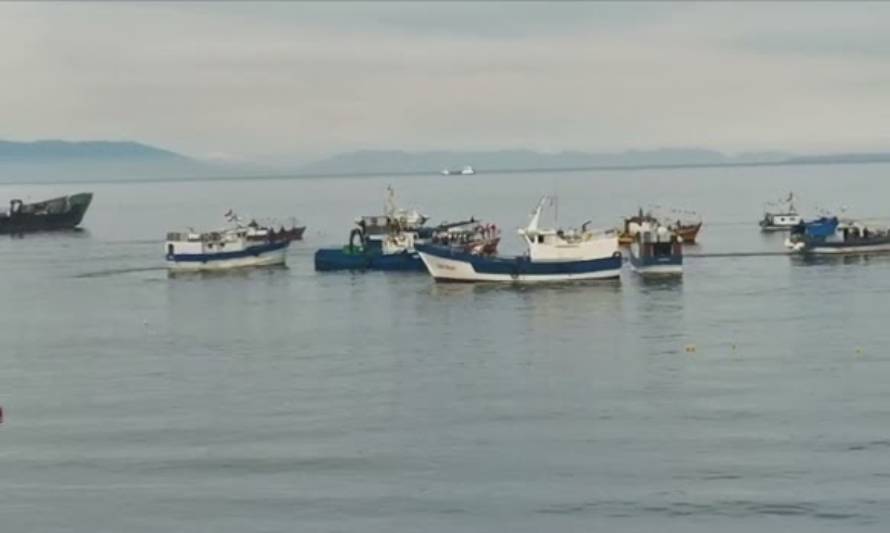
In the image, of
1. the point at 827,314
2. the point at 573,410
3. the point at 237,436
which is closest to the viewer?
the point at 237,436

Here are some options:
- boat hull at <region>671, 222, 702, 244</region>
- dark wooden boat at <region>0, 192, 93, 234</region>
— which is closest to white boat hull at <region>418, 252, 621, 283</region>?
boat hull at <region>671, 222, 702, 244</region>

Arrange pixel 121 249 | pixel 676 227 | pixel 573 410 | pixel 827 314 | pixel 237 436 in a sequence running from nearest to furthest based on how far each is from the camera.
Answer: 1. pixel 237 436
2. pixel 573 410
3. pixel 827 314
4. pixel 676 227
5. pixel 121 249

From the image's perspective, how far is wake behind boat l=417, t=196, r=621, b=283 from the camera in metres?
83.9

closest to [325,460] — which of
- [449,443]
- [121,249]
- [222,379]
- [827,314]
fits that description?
[449,443]

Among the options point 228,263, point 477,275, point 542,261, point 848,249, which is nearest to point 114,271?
point 228,263

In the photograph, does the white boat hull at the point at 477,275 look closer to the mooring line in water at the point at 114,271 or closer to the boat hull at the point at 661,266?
the boat hull at the point at 661,266

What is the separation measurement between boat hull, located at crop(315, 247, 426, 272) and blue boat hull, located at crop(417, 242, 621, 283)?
9.65 metres

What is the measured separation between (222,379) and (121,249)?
300 ft

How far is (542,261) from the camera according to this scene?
8425cm

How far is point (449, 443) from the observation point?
1479 inches

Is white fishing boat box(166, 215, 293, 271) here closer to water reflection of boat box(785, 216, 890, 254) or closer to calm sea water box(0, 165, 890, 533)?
calm sea water box(0, 165, 890, 533)

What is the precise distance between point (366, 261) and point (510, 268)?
15860 millimetres

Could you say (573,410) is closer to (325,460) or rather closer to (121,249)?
(325,460)

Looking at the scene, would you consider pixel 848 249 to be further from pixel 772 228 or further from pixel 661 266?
pixel 772 228
